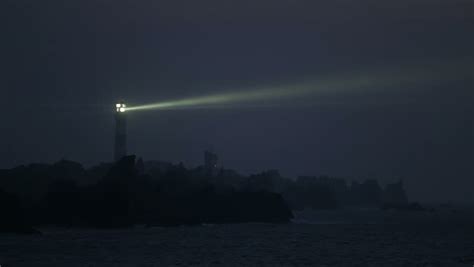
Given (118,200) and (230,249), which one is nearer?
(230,249)

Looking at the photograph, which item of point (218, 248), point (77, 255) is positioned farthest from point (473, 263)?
point (77, 255)

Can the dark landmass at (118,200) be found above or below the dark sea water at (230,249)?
above

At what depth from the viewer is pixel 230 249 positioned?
90.6 m

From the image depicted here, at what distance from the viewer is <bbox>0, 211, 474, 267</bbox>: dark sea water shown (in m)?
76.1

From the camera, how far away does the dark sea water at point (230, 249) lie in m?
76.1

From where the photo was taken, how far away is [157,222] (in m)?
141

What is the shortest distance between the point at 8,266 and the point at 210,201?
87822 millimetres

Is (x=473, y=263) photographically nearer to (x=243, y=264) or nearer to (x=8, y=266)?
(x=243, y=264)

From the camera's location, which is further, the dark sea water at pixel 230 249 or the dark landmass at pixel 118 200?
the dark landmass at pixel 118 200

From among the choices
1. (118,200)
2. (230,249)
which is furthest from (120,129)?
(230,249)

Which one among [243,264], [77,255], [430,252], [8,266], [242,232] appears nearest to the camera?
[8,266]

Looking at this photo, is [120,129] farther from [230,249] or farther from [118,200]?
[230,249]

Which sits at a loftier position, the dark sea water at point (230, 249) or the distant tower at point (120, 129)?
the distant tower at point (120, 129)

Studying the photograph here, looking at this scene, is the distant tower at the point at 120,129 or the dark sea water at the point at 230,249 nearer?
the dark sea water at the point at 230,249
